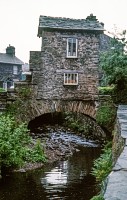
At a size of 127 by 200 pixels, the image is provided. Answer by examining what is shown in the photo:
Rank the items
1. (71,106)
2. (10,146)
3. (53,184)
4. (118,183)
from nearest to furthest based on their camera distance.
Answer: (118,183), (53,184), (10,146), (71,106)

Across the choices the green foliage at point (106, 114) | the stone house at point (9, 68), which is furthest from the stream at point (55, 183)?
the stone house at point (9, 68)

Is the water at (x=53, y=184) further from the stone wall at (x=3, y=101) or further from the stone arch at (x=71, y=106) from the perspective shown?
the stone wall at (x=3, y=101)

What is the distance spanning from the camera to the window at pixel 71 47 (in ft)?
68.8

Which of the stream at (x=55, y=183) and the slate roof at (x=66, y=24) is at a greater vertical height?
the slate roof at (x=66, y=24)

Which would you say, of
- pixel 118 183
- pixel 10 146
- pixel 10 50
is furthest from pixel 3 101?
pixel 10 50

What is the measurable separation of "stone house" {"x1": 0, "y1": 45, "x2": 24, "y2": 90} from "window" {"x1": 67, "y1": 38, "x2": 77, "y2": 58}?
3124cm

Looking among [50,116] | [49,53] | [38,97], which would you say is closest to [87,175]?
[38,97]

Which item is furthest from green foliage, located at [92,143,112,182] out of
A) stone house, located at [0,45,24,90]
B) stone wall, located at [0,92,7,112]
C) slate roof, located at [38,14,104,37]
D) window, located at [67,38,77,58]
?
stone house, located at [0,45,24,90]

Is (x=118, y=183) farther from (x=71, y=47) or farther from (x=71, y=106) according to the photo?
(x=71, y=47)

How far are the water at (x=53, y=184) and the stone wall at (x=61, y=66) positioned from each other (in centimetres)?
580

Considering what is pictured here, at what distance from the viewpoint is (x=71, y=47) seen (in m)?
21.1

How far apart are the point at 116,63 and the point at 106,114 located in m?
3.01

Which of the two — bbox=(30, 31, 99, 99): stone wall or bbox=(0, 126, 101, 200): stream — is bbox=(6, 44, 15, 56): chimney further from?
bbox=(0, 126, 101, 200): stream

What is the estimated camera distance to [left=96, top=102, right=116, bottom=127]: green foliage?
61.8 ft
